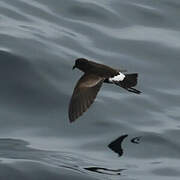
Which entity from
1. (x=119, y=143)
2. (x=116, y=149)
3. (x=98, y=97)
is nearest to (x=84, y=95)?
(x=116, y=149)

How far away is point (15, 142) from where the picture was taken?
8.59 meters

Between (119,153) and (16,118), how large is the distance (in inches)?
47.1

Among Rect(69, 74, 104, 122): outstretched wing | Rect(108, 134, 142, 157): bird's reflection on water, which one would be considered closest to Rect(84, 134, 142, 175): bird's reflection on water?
Rect(108, 134, 142, 157): bird's reflection on water

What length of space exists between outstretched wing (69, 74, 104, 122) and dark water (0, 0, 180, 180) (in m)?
0.44

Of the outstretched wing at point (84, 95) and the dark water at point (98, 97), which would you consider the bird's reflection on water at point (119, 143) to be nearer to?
the dark water at point (98, 97)

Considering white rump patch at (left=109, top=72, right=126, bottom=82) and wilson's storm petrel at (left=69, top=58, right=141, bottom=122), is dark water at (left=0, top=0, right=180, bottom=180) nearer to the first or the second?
wilson's storm petrel at (left=69, top=58, right=141, bottom=122)

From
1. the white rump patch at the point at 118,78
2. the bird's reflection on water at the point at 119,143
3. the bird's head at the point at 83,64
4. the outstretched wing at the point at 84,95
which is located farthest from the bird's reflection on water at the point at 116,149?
the bird's head at the point at 83,64

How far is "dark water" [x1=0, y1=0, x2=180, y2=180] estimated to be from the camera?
8.28m

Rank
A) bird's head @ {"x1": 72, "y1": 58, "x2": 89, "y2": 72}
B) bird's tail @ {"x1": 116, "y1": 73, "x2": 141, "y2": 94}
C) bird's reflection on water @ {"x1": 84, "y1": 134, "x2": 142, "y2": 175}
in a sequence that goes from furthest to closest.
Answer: bird's head @ {"x1": 72, "y1": 58, "x2": 89, "y2": 72}, bird's tail @ {"x1": 116, "y1": 73, "x2": 141, "y2": 94}, bird's reflection on water @ {"x1": 84, "y1": 134, "x2": 142, "y2": 175}

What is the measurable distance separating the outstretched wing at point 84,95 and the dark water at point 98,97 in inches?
17.3

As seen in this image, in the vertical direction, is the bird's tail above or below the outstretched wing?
above

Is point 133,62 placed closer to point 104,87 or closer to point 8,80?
point 104,87

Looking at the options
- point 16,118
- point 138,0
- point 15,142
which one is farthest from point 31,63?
point 138,0

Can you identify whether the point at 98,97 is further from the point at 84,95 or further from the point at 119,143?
the point at 84,95
